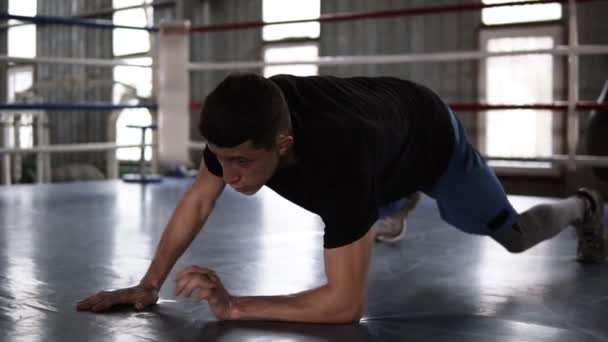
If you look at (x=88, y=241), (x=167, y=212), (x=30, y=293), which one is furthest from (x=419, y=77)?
(x=30, y=293)

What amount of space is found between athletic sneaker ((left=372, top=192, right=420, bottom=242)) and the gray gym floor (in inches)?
1.7

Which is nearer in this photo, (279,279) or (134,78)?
(279,279)

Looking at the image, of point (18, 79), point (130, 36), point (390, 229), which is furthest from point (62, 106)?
point (18, 79)

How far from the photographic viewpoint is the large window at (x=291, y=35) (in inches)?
287

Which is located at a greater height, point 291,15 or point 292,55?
point 291,15

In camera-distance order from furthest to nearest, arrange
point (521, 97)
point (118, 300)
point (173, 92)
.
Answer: point (521, 97)
point (173, 92)
point (118, 300)

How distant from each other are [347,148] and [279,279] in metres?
0.52

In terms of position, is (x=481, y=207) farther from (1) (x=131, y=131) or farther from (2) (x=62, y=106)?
(1) (x=131, y=131)

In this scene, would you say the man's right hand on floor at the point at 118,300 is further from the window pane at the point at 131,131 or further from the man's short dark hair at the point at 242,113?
the window pane at the point at 131,131

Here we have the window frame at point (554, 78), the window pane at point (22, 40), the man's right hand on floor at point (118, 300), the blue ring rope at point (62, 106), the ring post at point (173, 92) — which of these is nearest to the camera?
the man's right hand on floor at point (118, 300)

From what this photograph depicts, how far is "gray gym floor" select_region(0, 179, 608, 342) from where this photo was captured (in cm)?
123

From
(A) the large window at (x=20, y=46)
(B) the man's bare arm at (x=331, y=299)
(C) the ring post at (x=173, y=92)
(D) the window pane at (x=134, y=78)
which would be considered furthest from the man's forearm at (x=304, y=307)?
(A) the large window at (x=20, y=46)

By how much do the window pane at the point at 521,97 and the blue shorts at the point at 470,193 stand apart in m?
4.48

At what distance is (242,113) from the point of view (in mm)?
1063
